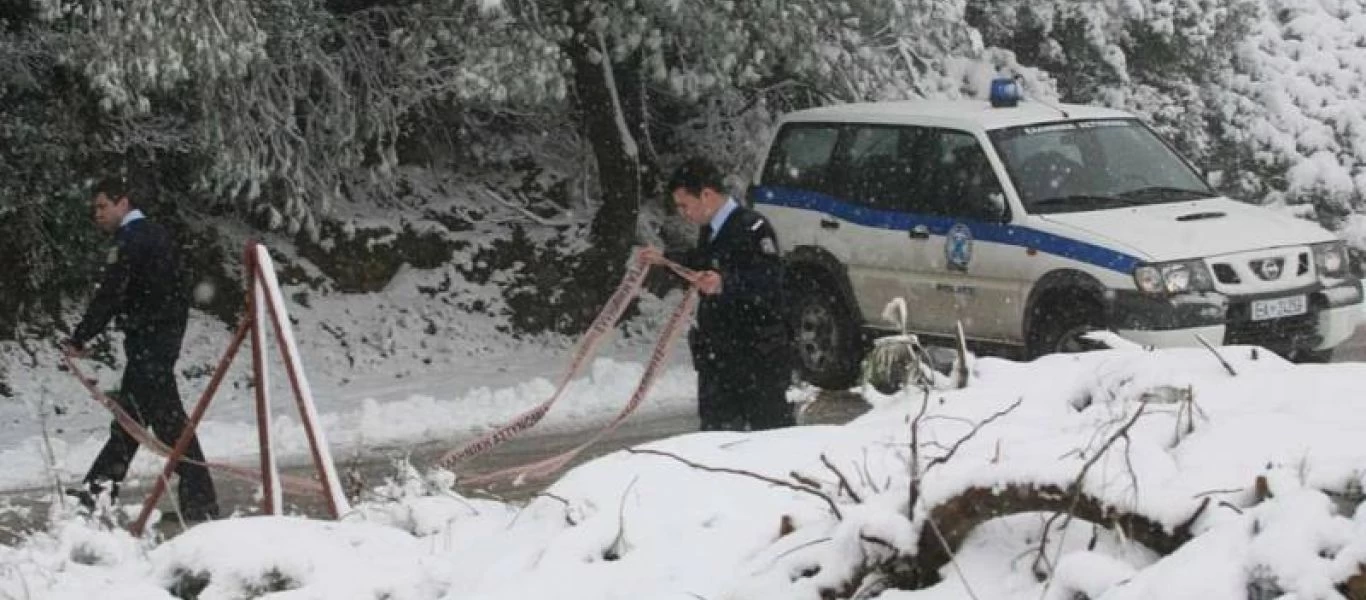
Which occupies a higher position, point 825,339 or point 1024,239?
point 1024,239

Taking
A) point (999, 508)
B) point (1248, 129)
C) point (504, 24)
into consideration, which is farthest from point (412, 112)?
point (999, 508)

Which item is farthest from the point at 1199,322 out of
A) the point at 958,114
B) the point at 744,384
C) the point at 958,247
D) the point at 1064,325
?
the point at 744,384

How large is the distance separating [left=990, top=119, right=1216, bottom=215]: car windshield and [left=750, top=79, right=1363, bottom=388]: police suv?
11 millimetres

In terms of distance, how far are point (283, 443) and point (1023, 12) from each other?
27.3 feet

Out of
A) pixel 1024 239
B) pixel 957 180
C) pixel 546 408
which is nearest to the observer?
pixel 546 408

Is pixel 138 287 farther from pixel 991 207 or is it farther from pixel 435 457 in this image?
pixel 991 207

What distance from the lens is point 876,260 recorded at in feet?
37.2

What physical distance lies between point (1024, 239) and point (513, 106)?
243 inches

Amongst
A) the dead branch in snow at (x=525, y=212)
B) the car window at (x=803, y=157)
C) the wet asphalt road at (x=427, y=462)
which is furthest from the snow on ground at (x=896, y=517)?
the dead branch in snow at (x=525, y=212)

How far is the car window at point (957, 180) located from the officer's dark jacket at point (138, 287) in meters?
4.54

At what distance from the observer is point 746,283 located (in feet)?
24.7

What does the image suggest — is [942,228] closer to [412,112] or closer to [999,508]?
[412,112]

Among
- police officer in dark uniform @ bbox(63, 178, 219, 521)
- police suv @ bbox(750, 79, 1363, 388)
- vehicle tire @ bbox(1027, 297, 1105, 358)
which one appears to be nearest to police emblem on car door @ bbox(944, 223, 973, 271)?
police suv @ bbox(750, 79, 1363, 388)

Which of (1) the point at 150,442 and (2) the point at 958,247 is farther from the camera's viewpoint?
(2) the point at 958,247
